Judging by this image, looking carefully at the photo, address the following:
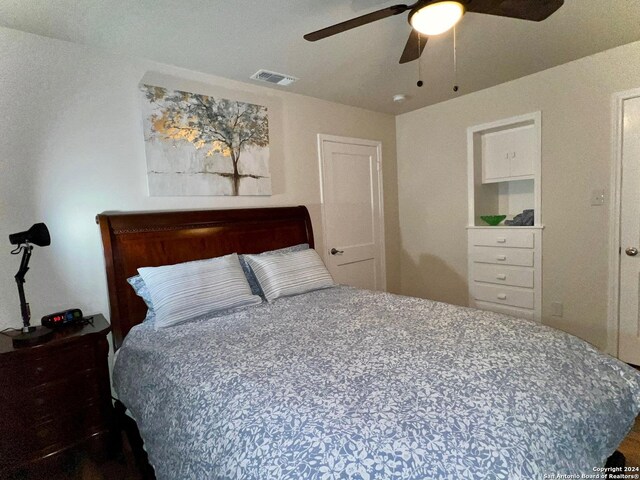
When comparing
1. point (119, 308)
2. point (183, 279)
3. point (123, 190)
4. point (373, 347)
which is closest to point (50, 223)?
point (123, 190)

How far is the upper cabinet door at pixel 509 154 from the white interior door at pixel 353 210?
1.11 meters

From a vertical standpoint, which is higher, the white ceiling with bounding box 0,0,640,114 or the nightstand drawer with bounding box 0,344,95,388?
the white ceiling with bounding box 0,0,640,114

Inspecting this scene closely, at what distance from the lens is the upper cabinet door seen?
3.03 meters

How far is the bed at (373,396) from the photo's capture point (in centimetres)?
80

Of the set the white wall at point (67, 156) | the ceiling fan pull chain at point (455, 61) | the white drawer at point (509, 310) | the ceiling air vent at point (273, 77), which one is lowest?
the white drawer at point (509, 310)

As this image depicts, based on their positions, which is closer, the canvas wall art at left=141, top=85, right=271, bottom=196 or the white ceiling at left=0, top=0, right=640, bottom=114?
the white ceiling at left=0, top=0, right=640, bottom=114

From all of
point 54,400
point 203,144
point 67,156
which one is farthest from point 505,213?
point 54,400

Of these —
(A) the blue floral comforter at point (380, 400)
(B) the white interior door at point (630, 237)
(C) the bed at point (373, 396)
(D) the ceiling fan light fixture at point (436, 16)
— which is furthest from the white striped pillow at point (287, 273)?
(B) the white interior door at point (630, 237)

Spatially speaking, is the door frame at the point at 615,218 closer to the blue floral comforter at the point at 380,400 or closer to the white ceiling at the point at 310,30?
the white ceiling at the point at 310,30

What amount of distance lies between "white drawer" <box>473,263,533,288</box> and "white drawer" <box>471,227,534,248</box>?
22 cm

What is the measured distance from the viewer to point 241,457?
0.89m

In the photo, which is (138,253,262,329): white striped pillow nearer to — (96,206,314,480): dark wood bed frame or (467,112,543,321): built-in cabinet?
(96,206,314,480): dark wood bed frame

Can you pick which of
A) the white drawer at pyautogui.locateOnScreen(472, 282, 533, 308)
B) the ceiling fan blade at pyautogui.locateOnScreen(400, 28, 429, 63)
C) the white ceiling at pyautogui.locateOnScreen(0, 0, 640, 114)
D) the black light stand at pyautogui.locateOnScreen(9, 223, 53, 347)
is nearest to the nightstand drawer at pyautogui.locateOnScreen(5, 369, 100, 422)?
the black light stand at pyautogui.locateOnScreen(9, 223, 53, 347)

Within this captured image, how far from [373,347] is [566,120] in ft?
8.71
